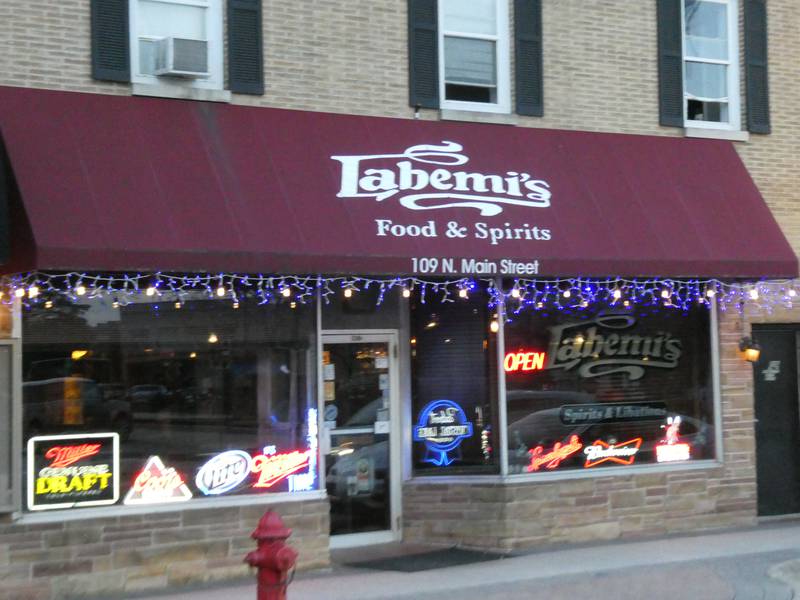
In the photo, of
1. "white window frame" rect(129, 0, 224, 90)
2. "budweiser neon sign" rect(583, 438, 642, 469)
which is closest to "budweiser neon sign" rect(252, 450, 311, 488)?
"budweiser neon sign" rect(583, 438, 642, 469)

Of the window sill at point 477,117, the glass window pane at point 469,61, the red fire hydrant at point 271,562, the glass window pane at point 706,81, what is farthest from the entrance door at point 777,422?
the red fire hydrant at point 271,562

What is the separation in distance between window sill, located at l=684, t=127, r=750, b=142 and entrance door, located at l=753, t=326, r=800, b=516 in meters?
2.07

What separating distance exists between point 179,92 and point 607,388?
17.1ft

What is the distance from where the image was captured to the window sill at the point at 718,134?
1212 cm

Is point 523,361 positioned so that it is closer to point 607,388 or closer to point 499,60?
point 607,388

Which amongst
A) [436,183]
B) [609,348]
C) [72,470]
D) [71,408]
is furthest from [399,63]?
[72,470]

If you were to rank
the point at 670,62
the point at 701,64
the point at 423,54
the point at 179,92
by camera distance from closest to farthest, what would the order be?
the point at 179,92 < the point at 423,54 < the point at 670,62 < the point at 701,64

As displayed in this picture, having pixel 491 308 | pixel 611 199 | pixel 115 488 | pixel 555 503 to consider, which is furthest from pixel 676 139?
pixel 115 488

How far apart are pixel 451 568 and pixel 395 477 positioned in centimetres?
143

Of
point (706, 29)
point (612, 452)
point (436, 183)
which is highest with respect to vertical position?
point (706, 29)

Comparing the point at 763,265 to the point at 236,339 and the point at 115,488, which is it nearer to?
the point at 236,339

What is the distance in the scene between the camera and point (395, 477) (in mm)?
11297

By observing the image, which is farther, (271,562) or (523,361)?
(523,361)

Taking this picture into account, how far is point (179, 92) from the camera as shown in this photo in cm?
985
